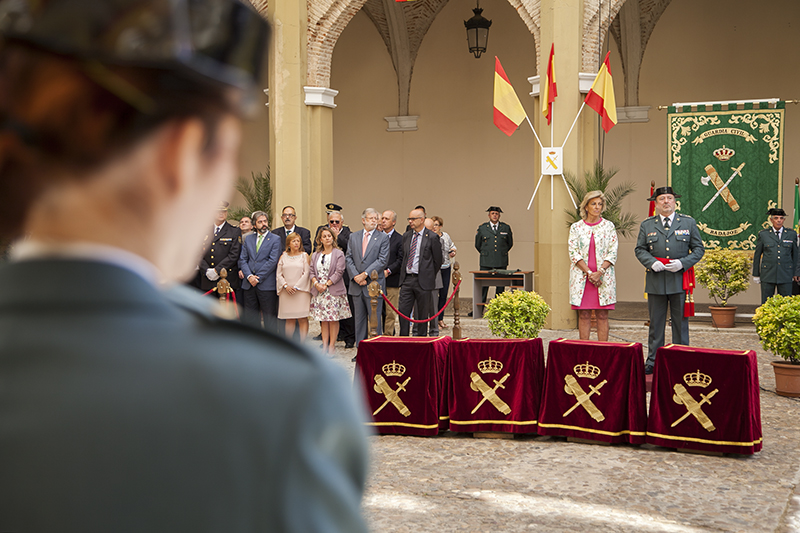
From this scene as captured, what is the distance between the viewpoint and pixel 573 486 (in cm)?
440

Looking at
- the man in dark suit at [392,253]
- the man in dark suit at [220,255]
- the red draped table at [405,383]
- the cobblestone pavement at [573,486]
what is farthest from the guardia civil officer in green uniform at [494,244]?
the red draped table at [405,383]

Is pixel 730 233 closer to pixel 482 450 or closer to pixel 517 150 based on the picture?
pixel 517 150

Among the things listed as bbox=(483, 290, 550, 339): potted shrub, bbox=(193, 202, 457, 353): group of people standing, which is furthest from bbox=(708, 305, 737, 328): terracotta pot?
bbox=(483, 290, 550, 339): potted shrub

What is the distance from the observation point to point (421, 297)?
917 centimetres

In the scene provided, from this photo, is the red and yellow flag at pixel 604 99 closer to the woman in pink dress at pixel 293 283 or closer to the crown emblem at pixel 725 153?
the crown emblem at pixel 725 153

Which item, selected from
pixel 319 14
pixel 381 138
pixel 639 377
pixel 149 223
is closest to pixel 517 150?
pixel 381 138

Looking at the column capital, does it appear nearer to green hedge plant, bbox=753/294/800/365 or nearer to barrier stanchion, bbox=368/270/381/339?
barrier stanchion, bbox=368/270/381/339

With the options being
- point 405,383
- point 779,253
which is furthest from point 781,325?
point 779,253

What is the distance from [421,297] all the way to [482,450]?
406 centimetres

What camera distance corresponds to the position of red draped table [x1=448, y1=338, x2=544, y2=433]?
Answer: 215 inches

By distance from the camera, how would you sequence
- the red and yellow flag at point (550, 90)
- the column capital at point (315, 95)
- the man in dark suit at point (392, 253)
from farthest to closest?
the column capital at point (315, 95) < the red and yellow flag at point (550, 90) < the man in dark suit at point (392, 253)

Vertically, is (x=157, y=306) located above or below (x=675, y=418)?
above

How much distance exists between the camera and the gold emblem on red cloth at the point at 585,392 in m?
5.28

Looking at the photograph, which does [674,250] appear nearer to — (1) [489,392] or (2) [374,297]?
(1) [489,392]
